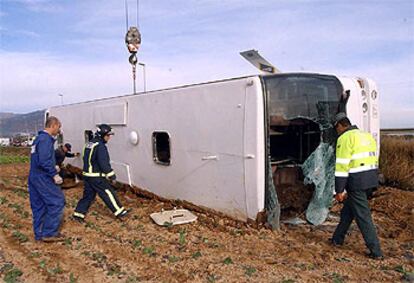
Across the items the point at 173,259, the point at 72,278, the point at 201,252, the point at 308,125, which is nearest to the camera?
the point at 72,278

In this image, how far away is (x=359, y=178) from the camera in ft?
14.6

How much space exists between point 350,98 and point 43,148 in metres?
4.76

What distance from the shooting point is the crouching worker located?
6.12 meters

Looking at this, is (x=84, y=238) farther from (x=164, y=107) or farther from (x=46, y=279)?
(x=164, y=107)

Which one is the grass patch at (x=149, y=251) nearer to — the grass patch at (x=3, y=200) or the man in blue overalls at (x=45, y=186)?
the man in blue overalls at (x=45, y=186)

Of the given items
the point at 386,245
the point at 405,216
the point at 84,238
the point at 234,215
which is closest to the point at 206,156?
the point at 234,215

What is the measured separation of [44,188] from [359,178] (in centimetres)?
412

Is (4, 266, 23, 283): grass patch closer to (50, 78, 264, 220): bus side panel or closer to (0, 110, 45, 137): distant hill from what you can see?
(50, 78, 264, 220): bus side panel

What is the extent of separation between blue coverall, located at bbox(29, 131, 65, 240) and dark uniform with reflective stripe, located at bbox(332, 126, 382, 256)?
12.3 ft

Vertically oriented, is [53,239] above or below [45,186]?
below

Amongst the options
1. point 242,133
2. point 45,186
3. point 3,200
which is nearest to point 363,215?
point 242,133

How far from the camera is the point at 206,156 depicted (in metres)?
5.98

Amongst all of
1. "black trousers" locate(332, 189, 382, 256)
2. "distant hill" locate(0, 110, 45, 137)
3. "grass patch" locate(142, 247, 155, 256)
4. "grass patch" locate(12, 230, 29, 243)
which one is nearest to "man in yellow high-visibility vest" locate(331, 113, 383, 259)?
"black trousers" locate(332, 189, 382, 256)

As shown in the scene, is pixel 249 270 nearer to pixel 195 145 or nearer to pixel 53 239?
pixel 195 145
